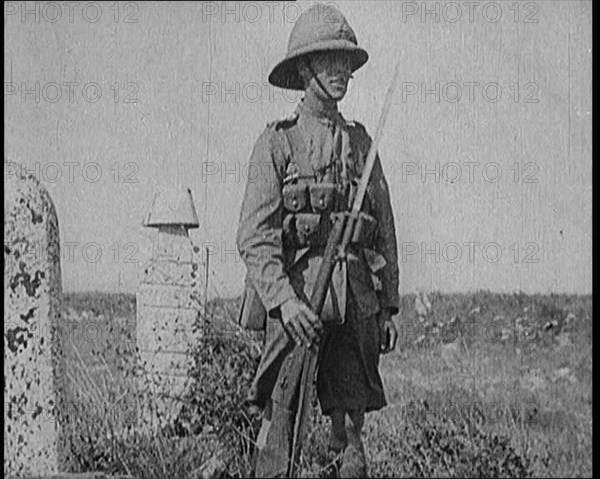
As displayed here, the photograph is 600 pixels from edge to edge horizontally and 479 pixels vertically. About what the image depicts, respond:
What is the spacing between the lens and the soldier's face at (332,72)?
5.44 metres

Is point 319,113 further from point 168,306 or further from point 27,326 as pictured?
point 27,326

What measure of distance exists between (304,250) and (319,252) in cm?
6

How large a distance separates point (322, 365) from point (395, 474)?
1.98 ft

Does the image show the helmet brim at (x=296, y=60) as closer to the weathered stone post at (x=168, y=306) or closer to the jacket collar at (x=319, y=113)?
the jacket collar at (x=319, y=113)

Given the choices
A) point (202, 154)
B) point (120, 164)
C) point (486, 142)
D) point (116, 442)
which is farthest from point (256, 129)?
point (116, 442)

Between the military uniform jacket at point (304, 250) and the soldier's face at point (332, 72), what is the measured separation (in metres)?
0.11

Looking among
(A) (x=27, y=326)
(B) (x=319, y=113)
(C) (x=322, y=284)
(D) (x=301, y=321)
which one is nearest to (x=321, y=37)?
(B) (x=319, y=113)

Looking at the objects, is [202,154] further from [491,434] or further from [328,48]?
[491,434]

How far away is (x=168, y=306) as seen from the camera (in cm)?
645

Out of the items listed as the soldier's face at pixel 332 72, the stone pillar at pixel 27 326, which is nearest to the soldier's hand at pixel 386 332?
the soldier's face at pixel 332 72

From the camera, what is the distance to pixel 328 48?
212 inches

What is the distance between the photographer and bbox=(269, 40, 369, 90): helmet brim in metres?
5.39

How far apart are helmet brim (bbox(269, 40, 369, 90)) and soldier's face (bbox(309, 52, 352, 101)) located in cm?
5

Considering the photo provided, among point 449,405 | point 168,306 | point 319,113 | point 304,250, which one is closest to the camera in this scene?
point 304,250
